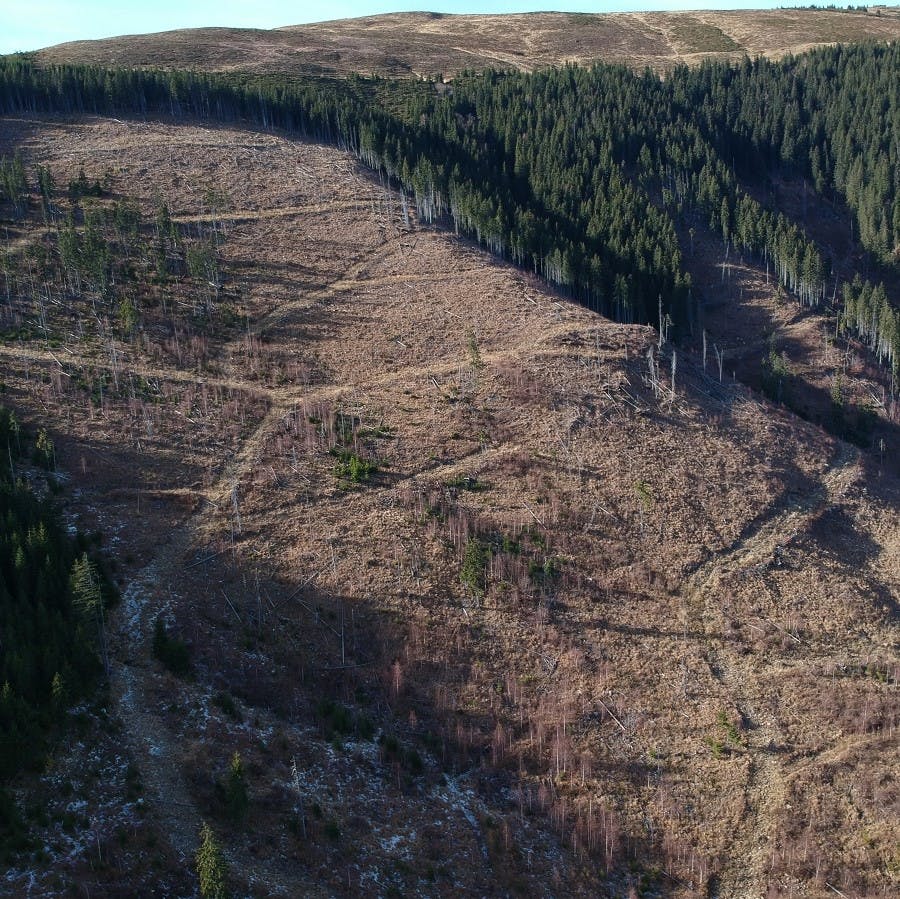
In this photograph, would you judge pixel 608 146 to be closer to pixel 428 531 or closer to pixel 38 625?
pixel 428 531

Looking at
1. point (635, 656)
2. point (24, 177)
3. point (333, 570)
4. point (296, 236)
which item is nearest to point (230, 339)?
point (296, 236)

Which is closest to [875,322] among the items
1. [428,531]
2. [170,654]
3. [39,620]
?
[428,531]

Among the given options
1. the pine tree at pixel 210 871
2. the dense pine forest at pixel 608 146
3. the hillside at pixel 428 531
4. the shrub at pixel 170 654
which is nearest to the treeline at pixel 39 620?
the hillside at pixel 428 531

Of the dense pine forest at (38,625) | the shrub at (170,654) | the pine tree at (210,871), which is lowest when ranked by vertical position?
the pine tree at (210,871)

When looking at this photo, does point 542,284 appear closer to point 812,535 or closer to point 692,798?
point 812,535

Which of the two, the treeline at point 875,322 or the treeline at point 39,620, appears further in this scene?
the treeline at point 875,322

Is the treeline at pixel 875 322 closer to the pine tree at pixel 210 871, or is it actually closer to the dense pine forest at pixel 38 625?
the dense pine forest at pixel 38 625
